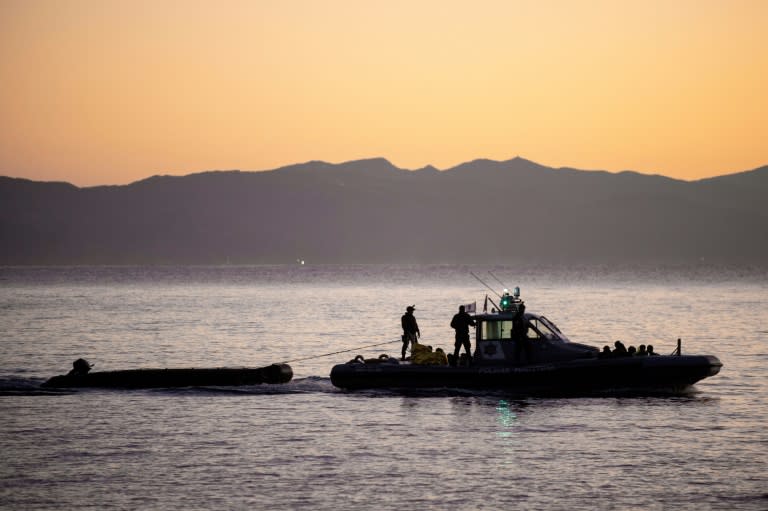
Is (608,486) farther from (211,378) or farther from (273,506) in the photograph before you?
(211,378)

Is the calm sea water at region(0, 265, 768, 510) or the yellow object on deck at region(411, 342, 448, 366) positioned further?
the yellow object on deck at region(411, 342, 448, 366)

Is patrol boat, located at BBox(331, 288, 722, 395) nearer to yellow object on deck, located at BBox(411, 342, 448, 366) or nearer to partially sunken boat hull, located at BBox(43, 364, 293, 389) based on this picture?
yellow object on deck, located at BBox(411, 342, 448, 366)

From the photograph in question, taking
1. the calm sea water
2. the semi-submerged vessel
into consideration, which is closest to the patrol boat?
the calm sea water

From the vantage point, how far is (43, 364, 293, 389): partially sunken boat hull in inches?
1528

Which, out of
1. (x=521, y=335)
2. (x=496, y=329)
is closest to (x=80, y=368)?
(x=496, y=329)

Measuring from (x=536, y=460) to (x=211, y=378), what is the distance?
15821 millimetres

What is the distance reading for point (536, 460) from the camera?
25.8m

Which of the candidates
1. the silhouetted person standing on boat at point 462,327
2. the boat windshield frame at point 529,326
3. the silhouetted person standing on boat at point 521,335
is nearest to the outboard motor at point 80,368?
the silhouetted person standing on boat at point 462,327

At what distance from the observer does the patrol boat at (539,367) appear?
34.4 metres

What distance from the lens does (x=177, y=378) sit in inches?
1535

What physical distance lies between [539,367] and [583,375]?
1.27 metres

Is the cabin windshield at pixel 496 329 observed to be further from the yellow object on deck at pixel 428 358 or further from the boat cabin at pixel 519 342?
the yellow object on deck at pixel 428 358

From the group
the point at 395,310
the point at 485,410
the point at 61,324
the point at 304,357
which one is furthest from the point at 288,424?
the point at 395,310

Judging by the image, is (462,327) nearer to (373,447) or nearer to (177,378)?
(373,447)
